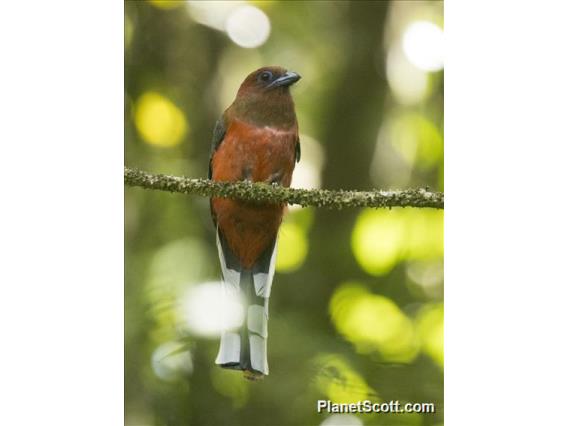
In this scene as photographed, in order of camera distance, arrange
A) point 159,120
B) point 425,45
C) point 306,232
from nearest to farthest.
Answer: point 425,45 < point 159,120 < point 306,232

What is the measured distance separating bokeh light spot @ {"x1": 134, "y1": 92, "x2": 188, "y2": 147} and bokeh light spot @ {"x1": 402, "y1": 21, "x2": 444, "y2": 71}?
1.23 m

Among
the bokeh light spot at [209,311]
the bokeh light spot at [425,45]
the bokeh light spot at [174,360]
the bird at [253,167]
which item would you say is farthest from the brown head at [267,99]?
the bokeh light spot at [174,360]

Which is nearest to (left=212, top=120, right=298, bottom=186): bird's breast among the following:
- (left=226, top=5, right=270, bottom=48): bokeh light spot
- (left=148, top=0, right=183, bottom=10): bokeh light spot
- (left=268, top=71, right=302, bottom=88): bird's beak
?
(left=268, top=71, right=302, bottom=88): bird's beak

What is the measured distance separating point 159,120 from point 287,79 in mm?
727

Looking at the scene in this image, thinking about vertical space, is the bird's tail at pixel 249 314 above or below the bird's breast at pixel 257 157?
below

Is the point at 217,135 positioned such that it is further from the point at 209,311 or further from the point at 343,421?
the point at 343,421

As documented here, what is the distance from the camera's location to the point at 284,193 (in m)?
4.62

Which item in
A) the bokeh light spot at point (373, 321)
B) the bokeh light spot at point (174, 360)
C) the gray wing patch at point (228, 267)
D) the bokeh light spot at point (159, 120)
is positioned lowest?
the bokeh light spot at point (174, 360)

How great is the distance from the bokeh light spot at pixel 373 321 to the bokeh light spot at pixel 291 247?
300mm

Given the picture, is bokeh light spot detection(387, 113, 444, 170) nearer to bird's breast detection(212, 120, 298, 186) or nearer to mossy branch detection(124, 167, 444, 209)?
mossy branch detection(124, 167, 444, 209)

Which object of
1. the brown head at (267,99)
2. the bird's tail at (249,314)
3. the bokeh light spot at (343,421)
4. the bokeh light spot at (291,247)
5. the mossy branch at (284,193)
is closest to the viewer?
the mossy branch at (284,193)

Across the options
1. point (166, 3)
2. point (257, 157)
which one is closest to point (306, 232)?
point (257, 157)

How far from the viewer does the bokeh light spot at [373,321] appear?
187 inches

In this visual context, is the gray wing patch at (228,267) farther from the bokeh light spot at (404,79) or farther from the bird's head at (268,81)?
the bokeh light spot at (404,79)
